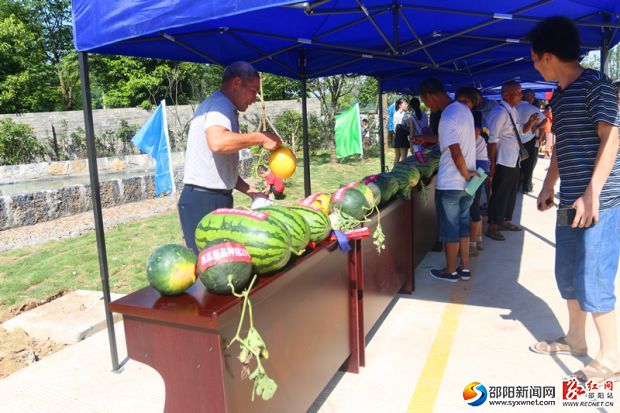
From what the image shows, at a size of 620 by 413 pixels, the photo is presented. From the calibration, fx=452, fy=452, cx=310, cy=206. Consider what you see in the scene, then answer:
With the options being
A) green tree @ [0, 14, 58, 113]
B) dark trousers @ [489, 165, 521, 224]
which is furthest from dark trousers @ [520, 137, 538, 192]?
green tree @ [0, 14, 58, 113]

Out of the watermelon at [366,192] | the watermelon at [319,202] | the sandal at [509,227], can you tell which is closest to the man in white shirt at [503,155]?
the sandal at [509,227]

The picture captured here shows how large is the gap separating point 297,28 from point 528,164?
687cm

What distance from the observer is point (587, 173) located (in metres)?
2.87

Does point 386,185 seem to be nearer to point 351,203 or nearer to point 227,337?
point 351,203

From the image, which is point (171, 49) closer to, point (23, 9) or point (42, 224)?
point (42, 224)

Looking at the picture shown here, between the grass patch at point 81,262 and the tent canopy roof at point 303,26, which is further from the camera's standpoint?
the grass patch at point 81,262

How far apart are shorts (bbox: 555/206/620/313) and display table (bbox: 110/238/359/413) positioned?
5.55 ft

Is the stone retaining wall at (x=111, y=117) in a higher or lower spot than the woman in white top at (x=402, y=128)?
higher

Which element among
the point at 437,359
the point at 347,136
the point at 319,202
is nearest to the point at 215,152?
the point at 319,202

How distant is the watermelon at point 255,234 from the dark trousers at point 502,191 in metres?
5.18

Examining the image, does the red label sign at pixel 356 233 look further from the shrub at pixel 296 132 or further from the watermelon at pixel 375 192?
the shrub at pixel 296 132

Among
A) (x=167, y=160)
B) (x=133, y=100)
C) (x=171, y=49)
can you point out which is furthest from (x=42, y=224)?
(x=133, y=100)

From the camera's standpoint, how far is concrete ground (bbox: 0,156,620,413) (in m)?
3.13

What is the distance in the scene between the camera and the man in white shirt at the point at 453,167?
4484 mm
